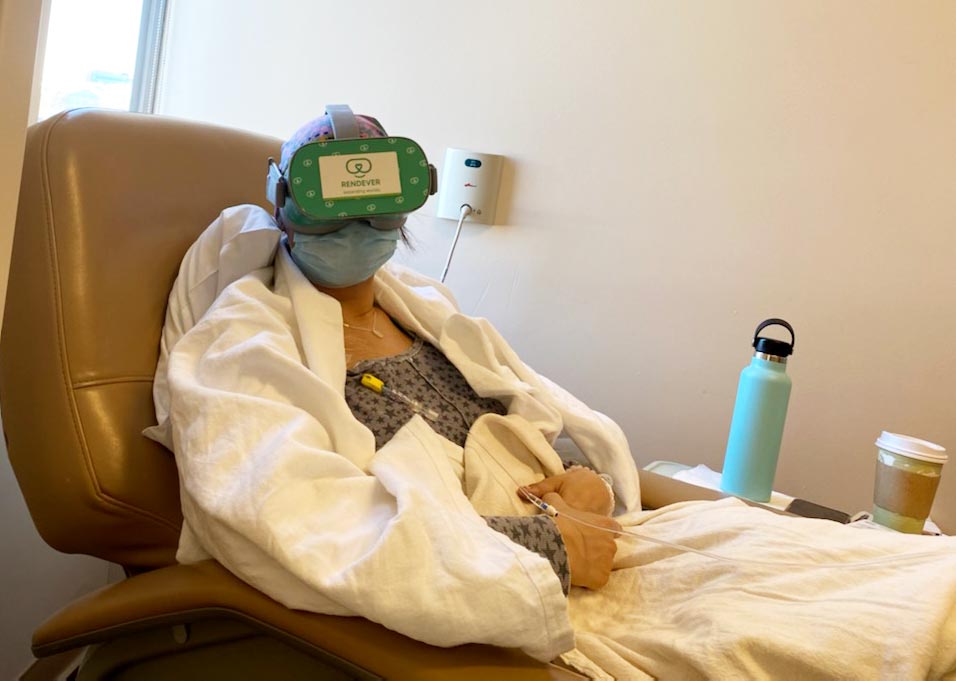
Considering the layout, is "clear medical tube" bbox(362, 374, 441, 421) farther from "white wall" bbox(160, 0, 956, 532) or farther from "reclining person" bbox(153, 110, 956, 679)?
"white wall" bbox(160, 0, 956, 532)

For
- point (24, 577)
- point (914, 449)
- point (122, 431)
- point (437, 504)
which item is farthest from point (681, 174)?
point (24, 577)

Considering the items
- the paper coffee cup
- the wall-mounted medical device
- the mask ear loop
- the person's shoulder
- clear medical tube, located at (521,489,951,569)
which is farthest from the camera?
the wall-mounted medical device

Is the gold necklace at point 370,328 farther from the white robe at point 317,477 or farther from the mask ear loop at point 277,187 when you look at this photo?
the mask ear loop at point 277,187

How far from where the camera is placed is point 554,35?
5.51ft

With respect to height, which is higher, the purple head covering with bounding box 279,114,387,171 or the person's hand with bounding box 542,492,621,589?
the purple head covering with bounding box 279,114,387,171

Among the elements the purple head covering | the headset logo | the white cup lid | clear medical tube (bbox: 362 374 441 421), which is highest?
the purple head covering

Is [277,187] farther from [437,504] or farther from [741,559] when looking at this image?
[741,559]

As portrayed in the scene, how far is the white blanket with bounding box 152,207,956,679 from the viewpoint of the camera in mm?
755

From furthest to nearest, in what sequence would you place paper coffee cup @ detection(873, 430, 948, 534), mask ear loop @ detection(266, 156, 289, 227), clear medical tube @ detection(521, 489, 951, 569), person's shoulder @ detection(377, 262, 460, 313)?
person's shoulder @ detection(377, 262, 460, 313) → paper coffee cup @ detection(873, 430, 948, 534) → mask ear loop @ detection(266, 156, 289, 227) → clear medical tube @ detection(521, 489, 951, 569)

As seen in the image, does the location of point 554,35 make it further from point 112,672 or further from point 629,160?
point 112,672

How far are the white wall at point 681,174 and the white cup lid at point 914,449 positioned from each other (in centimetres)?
23

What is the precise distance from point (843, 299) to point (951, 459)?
13.2 inches

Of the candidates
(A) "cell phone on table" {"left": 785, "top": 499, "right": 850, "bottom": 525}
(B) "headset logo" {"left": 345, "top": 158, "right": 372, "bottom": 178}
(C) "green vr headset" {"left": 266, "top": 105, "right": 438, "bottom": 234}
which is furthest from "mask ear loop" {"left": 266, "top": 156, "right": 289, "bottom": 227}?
(A) "cell phone on table" {"left": 785, "top": 499, "right": 850, "bottom": 525}

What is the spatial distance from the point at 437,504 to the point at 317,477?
0.14 meters
